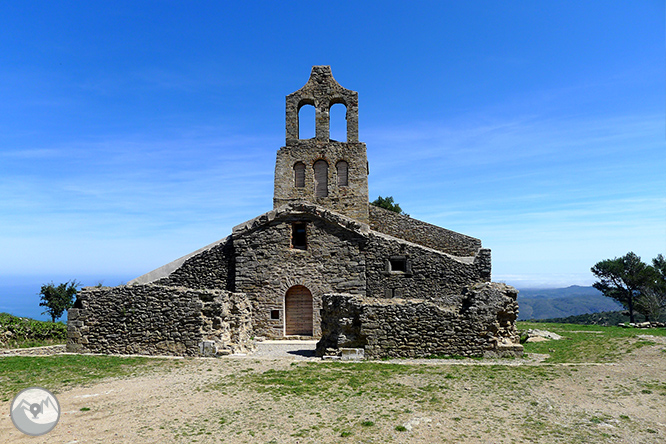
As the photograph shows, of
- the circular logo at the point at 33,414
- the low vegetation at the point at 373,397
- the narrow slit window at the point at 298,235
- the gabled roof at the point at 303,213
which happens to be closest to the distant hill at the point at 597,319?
the gabled roof at the point at 303,213

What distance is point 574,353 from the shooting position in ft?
49.6

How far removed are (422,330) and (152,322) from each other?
9.60m

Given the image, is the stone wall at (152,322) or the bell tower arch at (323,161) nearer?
the stone wall at (152,322)

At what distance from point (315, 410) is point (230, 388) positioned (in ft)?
9.01

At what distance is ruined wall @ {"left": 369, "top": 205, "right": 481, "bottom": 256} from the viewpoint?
83.2 ft

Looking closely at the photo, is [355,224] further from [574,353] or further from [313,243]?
[574,353]

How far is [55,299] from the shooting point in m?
36.0

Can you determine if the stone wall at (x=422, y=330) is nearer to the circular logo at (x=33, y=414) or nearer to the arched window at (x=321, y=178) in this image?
the circular logo at (x=33, y=414)

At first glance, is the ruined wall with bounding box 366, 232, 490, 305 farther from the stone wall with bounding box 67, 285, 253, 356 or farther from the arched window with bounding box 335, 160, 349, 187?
the stone wall with bounding box 67, 285, 253, 356

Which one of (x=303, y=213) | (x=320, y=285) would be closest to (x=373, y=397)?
(x=320, y=285)

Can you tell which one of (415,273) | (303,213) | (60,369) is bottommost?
(60,369)

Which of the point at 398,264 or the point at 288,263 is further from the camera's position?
the point at 398,264

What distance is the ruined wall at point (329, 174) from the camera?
24953mm

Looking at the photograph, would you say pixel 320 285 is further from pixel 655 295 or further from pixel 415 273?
pixel 655 295
